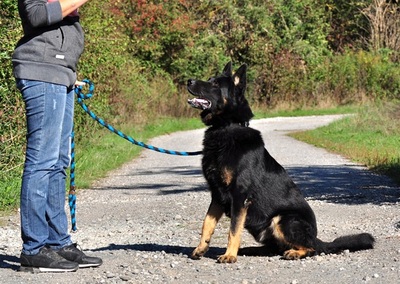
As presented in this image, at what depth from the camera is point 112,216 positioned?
33.7 ft

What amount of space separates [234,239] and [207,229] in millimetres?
309

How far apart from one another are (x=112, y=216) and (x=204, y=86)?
3295 mm

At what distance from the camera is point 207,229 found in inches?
291

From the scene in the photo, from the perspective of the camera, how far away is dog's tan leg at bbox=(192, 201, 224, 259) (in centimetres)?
733

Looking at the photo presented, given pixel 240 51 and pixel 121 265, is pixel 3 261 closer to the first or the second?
pixel 121 265

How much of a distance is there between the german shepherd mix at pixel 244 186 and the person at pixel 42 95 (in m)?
1.25

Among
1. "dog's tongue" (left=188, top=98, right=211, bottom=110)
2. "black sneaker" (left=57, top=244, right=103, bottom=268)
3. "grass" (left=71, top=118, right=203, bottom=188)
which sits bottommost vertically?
"grass" (left=71, top=118, right=203, bottom=188)

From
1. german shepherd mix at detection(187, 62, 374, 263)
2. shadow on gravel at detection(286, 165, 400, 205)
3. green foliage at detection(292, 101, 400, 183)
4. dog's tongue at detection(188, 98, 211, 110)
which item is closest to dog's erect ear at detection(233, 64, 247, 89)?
german shepherd mix at detection(187, 62, 374, 263)

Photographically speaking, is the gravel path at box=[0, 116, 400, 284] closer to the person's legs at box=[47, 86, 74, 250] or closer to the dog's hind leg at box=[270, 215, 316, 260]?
the dog's hind leg at box=[270, 215, 316, 260]

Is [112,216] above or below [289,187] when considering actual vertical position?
below

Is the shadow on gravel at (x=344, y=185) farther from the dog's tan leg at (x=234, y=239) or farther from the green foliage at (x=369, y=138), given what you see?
the dog's tan leg at (x=234, y=239)

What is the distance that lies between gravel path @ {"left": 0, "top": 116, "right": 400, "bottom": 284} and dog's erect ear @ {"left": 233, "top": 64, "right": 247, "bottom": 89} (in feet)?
4.78

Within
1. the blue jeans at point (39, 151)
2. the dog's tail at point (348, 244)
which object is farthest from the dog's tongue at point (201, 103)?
the dog's tail at point (348, 244)

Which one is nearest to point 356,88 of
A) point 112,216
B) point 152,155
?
point 152,155
